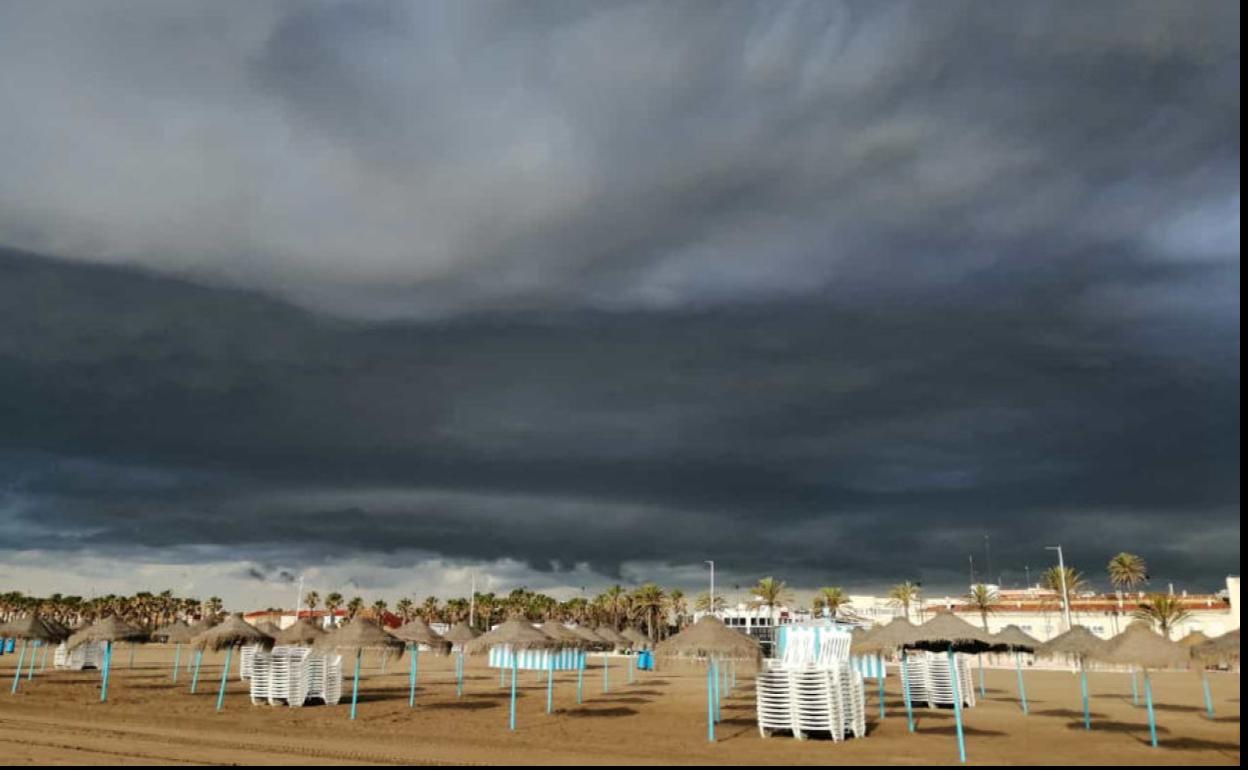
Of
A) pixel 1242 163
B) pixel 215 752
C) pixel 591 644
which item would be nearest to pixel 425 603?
pixel 591 644

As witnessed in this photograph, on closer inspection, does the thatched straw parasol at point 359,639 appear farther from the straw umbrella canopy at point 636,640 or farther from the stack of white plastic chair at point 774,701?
the straw umbrella canopy at point 636,640

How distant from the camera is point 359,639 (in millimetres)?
29719

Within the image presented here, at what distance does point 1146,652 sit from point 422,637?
1098 inches

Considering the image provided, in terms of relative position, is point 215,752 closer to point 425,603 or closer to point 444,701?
point 444,701

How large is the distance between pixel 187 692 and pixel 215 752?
846 inches

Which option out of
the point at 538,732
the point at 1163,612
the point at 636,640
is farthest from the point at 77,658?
the point at 1163,612

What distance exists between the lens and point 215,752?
716 inches

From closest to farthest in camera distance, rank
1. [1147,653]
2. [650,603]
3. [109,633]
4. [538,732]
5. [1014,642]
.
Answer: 1. [1147,653]
2. [538,732]
3. [1014,642]
4. [109,633]
5. [650,603]

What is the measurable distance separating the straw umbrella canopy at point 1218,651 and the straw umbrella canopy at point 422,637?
26.1 meters

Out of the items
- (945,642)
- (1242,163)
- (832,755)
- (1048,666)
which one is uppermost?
(1242,163)

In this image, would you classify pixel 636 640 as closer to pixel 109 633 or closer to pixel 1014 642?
pixel 109 633

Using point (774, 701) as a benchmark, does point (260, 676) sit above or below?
below

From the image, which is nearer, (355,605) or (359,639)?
(359,639)

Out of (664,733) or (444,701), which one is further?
(444,701)
